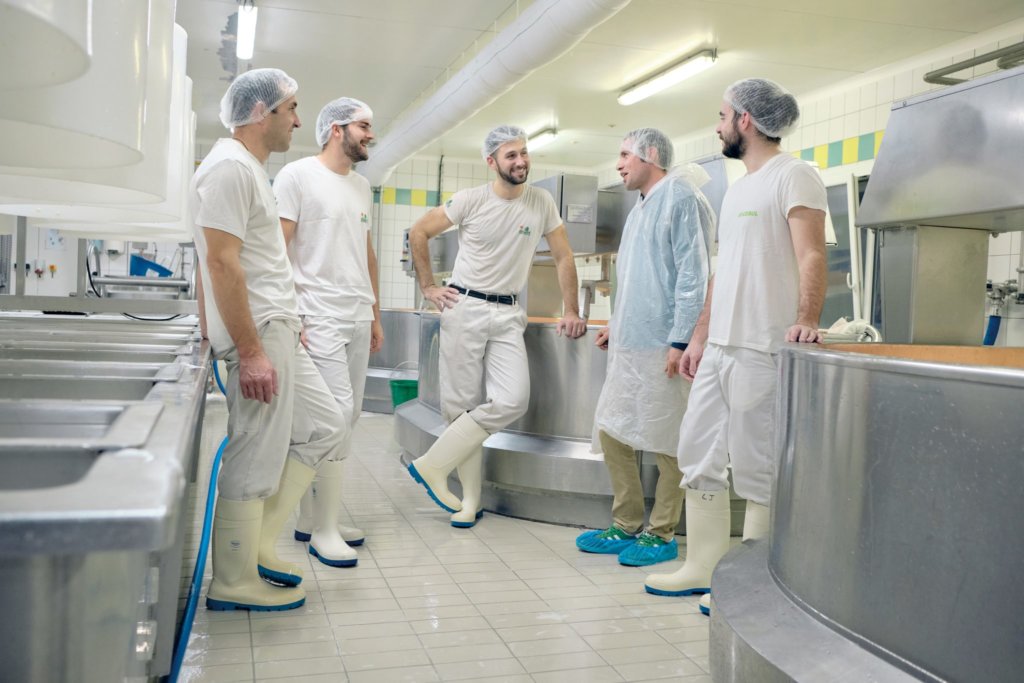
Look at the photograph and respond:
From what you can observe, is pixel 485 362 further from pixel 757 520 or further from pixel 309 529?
pixel 757 520

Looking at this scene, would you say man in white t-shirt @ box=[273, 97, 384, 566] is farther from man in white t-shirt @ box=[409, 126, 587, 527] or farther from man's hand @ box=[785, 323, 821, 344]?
man's hand @ box=[785, 323, 821, 344]

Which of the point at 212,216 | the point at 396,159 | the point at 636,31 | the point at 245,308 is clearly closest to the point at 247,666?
the point at 245,308

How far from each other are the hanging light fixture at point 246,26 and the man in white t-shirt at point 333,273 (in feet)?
9.85

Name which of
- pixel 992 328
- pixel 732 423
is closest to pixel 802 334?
pixel 732 423

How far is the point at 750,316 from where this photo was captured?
2551mm

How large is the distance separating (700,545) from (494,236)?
152 centimetres

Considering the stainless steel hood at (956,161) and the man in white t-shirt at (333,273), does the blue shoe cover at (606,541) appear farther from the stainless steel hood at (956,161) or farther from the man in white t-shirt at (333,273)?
the stainless steel hood at (956,161)

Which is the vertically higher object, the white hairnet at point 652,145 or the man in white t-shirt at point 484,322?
the white hairnet at point 652,145

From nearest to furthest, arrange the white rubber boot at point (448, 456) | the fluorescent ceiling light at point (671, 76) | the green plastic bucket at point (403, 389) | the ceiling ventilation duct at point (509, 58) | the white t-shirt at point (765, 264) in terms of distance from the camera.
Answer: the white t-shirt at point (765, 264)
the white rubber boot at point (448, 456)
the ceiling ventilation duct at point (509, 58)
the green plastic bucket at point (403, 389)
the fluorescent ceiling light at point (671, 76)

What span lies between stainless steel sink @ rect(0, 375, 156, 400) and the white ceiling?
5040 mm

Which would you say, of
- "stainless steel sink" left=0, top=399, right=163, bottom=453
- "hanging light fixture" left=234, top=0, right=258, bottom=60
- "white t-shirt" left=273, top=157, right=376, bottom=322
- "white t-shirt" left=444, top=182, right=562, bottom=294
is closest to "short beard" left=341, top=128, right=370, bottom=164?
"white t-shirt" left=273, top=157, right=376, bottom=322

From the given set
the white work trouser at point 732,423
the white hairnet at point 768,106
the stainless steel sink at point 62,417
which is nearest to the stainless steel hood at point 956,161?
the white hairnet at point 768,106

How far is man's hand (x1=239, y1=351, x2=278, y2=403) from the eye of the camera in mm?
2293

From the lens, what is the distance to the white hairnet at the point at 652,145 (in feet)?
10.6
